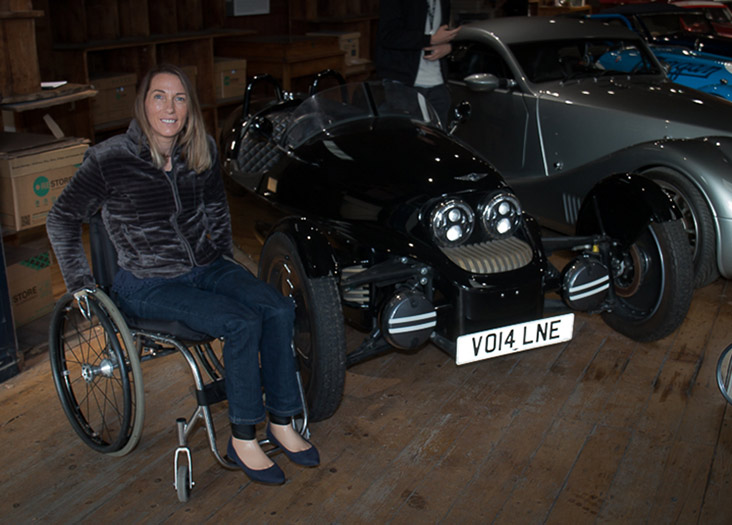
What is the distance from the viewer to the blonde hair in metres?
2.96

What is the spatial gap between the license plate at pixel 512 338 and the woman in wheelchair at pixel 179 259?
0.74m

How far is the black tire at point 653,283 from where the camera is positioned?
378cm

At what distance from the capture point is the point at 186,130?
303 centimetres

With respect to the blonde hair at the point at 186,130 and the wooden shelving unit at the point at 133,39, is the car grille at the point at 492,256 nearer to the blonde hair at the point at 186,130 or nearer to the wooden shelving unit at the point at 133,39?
the blonde hair at the point at 186,130

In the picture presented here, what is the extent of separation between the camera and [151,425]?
3377mm

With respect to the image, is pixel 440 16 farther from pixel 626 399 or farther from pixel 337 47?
pixel 337 47

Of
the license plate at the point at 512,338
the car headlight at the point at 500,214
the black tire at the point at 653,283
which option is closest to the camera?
the license plate at the point at 512,338

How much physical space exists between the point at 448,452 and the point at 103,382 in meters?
1.68

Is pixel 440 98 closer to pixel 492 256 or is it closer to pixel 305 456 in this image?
pixel 492 256

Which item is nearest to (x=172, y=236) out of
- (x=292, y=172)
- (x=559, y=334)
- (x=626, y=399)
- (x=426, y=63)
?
(x=292, y=172)

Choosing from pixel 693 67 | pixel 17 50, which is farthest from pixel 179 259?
pixel 693 67

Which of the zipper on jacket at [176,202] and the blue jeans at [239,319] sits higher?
the zipper on jacket at [176,202]

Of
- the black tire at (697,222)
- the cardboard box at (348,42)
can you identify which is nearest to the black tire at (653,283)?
the black tire at (697,222)

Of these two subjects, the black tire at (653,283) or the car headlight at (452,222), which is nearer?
the car headlight at (452,222)
